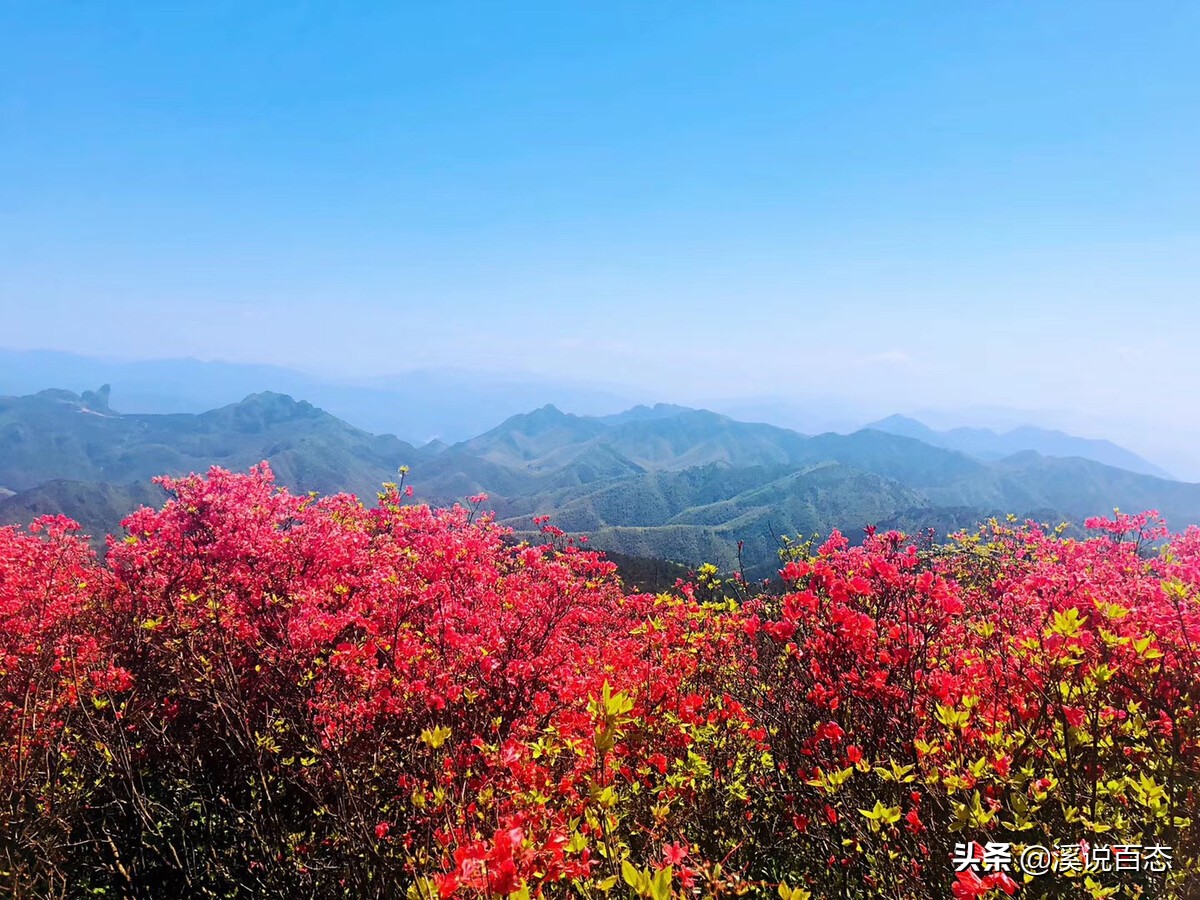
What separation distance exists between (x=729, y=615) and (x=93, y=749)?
375 inches

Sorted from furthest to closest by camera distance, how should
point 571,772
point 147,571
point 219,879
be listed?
point 147,571, point 219,879, point 571,772

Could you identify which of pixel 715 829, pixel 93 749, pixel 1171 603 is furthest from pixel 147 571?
pixel 1171 603

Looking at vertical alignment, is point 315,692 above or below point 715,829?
above

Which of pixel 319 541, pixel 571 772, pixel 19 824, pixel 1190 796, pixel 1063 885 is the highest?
pixel 319 541

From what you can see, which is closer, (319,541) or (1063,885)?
(1063,885)

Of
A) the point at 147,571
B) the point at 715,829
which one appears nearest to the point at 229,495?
the point at 147,571

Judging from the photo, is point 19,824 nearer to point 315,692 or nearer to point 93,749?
point 93,749

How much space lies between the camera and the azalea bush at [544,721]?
182 inches

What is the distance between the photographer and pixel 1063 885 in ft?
14.4

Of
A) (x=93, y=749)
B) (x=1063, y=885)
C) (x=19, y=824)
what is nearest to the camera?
(x=1063, y=885)

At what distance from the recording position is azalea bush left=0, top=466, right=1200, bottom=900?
463 centimetres

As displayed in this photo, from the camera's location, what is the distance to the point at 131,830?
307 inches

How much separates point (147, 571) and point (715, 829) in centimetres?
891

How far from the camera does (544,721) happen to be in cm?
732
